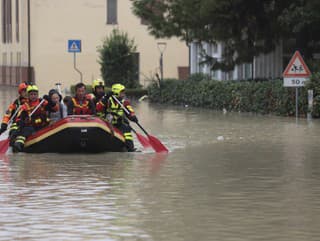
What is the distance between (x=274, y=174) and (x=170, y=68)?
51.9 m

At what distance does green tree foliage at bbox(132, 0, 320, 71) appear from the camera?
34.2 meters

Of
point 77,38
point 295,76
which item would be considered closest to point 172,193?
point 295,76

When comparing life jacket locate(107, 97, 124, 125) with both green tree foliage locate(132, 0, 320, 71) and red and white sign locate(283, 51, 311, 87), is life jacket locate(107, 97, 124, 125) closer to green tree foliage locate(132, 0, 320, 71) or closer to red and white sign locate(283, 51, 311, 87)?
red and white sign locate(283, 51, 311, 87)

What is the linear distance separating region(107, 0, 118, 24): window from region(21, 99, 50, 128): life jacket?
47.6 m

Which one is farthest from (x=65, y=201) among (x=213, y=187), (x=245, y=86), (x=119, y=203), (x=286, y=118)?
(x=245, y=86)

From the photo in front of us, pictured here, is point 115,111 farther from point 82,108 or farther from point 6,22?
point 6,22

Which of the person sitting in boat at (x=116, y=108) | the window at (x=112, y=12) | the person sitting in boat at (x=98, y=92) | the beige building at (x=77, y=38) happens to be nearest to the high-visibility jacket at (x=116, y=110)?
the person sitting in boat at (x=116, y=108)

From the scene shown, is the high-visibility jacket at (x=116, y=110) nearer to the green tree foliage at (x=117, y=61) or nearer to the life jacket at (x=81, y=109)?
the life jacket at (x=81, y=109)

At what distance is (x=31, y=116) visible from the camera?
20094 millimetres

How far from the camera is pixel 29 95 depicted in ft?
66.3

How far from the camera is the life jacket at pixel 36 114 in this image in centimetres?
2005

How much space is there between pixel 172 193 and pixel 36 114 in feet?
24.4

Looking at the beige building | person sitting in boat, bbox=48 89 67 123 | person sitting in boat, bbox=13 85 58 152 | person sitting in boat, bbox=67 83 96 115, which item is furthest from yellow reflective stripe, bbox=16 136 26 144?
the beige building

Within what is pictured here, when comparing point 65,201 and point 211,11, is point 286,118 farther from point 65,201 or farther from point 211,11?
point 65,201
